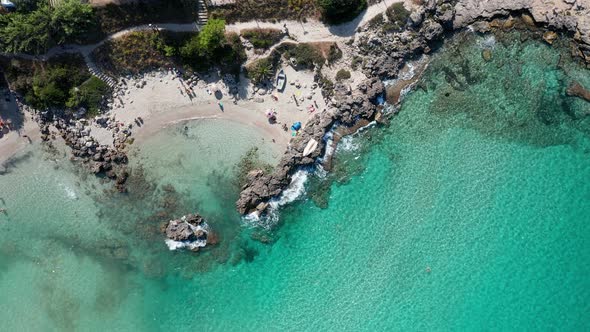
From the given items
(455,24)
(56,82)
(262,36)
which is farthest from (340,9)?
(56,82)

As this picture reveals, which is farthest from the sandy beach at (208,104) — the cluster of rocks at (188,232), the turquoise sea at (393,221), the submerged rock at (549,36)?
the submerged rock at (549,36)

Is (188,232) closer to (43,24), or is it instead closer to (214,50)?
(214,50)

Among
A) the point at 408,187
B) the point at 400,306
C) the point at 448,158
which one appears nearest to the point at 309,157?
the point at 408,187

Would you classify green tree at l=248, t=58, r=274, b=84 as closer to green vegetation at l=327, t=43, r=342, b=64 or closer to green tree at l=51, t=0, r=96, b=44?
green vegetation at l=327, t=43, r=342, b=64

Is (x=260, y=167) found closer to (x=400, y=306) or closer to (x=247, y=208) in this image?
(x=247, y=208)

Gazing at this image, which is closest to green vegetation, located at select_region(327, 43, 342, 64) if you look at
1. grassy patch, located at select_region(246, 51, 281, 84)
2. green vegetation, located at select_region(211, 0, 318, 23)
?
green vegetation, located at select_region(211, 0, 318, 23)

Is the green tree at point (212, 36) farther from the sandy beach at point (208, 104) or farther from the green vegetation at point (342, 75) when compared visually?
the green vegetation at point (342, 75)
